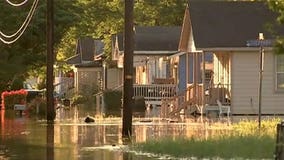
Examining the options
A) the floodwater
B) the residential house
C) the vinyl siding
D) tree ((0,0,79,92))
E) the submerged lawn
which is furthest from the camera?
the residential house

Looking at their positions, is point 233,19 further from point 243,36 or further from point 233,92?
point 233,92

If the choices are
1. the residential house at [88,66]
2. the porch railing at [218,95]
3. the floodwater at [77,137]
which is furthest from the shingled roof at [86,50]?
the floodwater at [77,137]

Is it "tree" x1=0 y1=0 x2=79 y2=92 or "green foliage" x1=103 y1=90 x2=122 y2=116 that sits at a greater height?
"tree" x1=0 y1=0 x2=79 y2=92

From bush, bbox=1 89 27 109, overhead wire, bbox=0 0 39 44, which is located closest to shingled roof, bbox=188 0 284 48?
overhead wire, bbox=0 0 39 44

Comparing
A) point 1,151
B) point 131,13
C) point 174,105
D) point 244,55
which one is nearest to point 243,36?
point 244,55

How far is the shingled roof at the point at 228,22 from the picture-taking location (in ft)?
118

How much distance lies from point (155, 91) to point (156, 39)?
10546 millimetres

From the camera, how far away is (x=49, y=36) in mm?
32781

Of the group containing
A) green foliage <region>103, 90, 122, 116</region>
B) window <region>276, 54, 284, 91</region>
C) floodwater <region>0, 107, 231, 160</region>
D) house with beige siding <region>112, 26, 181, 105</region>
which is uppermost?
house with beige siding <region>112, 26, 181, 105</region>

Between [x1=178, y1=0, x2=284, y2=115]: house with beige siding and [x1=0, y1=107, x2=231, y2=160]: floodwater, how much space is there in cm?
477

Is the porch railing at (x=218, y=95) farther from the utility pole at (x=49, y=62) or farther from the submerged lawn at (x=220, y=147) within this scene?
the submerged lawn at (x=220, y=147)

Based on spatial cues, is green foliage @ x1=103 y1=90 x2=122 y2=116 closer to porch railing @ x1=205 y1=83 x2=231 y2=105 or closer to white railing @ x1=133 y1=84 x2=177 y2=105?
white railing @ x1=133 y1=84 x2=177 y2=105

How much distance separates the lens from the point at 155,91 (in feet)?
153

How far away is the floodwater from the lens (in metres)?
19.0
